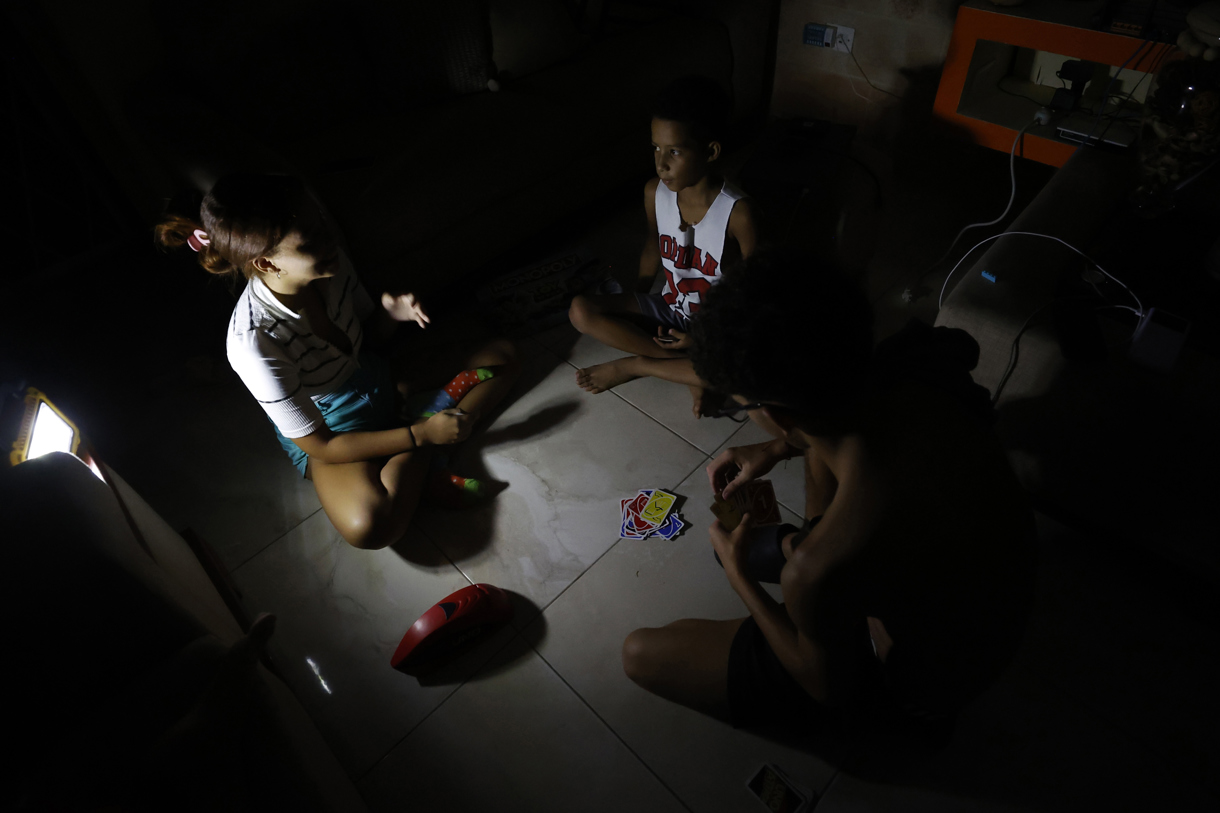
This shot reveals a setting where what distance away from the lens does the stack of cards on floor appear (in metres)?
1.63

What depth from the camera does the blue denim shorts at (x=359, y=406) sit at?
1701mm

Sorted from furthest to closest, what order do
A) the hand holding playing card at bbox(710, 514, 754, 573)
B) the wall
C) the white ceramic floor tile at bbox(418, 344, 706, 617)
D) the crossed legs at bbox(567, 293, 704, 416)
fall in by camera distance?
the wall → the crossed legs at bbox(567, 293, 704, 416) → the white ceramic floor tile at bbox(418, 344, 706, 617) → the hand holding playing card at bbox(710, 514, 754, 573)

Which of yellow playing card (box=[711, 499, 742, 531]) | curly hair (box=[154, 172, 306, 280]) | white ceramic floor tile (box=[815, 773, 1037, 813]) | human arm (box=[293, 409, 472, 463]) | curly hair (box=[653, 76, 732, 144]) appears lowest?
white ceramic floor tile (box=[815, 773, 1037, 813])

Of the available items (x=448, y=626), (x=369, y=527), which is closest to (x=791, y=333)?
(x=448, y=626)

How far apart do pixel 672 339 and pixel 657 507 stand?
22.4 inches

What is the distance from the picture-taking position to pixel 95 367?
2.23 metres

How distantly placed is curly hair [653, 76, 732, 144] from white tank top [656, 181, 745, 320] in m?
0.18

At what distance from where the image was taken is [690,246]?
72.4 inches

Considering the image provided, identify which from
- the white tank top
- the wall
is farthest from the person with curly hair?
the wall

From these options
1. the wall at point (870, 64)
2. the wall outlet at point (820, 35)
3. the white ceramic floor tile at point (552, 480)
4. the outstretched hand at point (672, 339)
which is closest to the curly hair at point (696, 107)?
the outstretched hand at point (672, 339)

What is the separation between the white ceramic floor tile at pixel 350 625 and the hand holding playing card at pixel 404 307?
614 mm

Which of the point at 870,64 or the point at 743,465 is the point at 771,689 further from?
the point at 870,64

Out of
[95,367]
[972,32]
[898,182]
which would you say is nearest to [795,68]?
[898,182]

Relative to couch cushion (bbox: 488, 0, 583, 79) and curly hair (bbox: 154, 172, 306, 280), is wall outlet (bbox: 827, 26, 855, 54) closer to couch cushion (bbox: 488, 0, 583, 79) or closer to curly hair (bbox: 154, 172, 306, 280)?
couch cushion (bbox: 488, 0, 583, 79)
